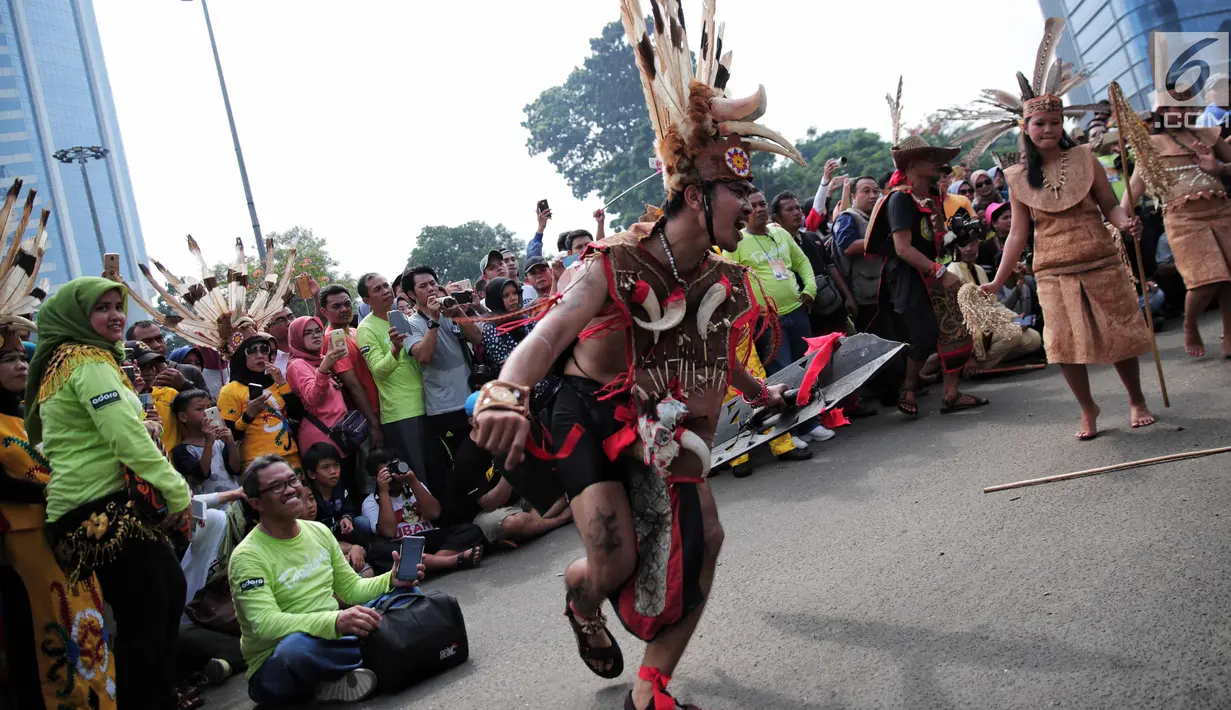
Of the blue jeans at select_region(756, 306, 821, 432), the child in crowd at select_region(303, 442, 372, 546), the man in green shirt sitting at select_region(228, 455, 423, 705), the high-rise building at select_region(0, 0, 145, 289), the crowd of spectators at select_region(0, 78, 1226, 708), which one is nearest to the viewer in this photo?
the crowd of spectators at select_region(0, 78, 1226, 708)

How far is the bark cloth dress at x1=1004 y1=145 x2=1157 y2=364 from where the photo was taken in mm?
5223

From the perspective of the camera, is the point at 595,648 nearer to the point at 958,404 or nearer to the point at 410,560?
the point at 410,560

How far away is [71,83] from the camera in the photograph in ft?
191

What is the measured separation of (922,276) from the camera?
712cm

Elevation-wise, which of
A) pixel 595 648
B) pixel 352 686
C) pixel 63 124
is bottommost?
pixel 352 686

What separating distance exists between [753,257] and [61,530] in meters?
5.52

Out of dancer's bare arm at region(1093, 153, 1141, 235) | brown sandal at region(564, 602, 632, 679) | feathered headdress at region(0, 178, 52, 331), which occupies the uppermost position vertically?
feathered headdress at region(0, 178, 52, 331)

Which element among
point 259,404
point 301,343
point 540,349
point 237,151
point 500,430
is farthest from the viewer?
point 237,151

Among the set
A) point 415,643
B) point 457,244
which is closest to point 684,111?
point 415,643

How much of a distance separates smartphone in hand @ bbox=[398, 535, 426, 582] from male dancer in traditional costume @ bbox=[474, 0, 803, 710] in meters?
1.64

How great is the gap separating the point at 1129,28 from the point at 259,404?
43.3m

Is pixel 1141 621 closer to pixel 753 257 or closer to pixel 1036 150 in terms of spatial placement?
pixel 1036 150

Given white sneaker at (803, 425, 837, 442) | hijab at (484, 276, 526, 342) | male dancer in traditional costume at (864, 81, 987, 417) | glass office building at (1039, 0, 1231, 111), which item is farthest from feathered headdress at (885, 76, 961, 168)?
glass office building at (1039, 0, 1231, 111)

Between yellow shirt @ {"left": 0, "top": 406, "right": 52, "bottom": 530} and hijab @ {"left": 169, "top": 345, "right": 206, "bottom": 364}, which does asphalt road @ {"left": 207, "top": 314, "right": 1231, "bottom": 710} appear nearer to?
yellow shirt @ {"left": 0, "top": 406, "right": 52, "bottom": 530}
